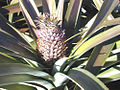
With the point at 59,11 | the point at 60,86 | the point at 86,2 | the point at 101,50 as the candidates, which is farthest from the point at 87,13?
the point at 60,86

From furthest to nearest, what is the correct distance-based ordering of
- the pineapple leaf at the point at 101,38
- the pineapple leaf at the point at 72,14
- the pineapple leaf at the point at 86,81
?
1. the pineapple leaf at the point at 72,14
2. the pineapple leaf at the point at 101,38
3. the pineapple leaf at the point at 86,81

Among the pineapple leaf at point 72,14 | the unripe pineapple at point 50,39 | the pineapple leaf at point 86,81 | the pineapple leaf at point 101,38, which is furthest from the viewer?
the pineapple leaf at point 72,14

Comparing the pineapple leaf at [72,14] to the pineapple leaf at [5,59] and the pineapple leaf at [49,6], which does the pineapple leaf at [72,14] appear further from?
the pineapple leaf at [5,59]

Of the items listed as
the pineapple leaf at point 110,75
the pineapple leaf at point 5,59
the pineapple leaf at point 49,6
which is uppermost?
the pineapple leaf at point 49,6

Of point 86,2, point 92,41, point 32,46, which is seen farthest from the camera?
point 86,2

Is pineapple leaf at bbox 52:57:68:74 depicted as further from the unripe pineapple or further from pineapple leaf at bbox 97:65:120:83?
pineapple leaf at bbox 97:65:120:83

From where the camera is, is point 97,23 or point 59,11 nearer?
point 97,23

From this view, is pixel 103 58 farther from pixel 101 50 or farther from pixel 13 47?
pixel 13 47

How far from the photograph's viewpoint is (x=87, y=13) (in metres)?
1.52

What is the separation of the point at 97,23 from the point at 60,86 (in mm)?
408

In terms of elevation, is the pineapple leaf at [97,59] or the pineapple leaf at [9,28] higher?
the pineapple leaf at [9,28]

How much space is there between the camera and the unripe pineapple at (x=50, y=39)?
92 cm

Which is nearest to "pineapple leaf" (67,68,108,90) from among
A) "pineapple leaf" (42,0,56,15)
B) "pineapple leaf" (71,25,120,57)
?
"pineapple leaf" (71,25,120,57)

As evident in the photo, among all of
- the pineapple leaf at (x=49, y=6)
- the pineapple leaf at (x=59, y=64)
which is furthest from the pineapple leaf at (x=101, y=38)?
the pineapple leaf at (x=49, y=6)
